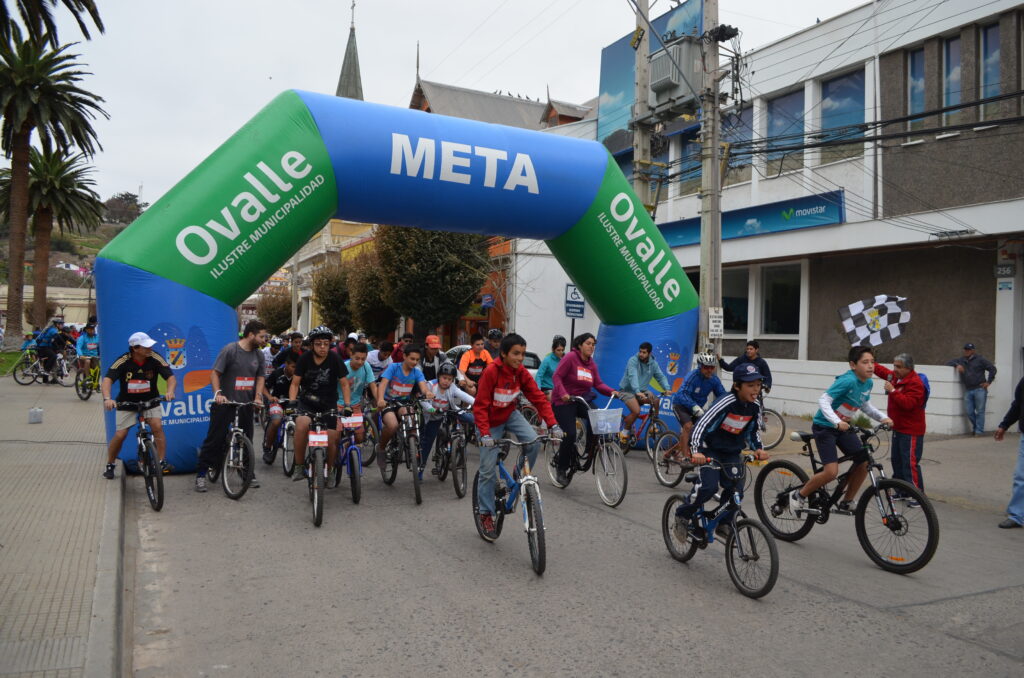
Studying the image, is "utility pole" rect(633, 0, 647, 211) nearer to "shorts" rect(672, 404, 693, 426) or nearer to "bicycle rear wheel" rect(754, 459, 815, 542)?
"shorts" rect(672, 404, 693, 426)

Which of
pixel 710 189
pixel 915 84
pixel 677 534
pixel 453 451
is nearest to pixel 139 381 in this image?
pixel 453 451

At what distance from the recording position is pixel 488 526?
663 centimetres

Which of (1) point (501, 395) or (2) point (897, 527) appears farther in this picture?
(1) point (501, 395)

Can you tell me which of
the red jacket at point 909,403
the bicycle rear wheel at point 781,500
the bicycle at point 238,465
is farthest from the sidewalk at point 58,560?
the red jacket at point 909,403

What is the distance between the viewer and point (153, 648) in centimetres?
445

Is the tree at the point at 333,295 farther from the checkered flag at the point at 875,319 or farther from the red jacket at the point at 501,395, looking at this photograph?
the red jacket at the point at 501,395

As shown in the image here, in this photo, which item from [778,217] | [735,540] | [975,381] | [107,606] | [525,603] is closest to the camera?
[107,606]

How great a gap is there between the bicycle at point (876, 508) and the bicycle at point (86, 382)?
15872 millimetres

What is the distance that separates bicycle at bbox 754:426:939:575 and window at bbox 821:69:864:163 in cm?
1279

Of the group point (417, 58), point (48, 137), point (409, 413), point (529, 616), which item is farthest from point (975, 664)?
point (417, 58)

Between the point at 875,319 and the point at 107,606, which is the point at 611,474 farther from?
the point at 107,606

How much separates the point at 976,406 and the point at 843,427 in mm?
10062

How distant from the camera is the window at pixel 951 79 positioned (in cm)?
1545

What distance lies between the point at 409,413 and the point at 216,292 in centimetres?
308
